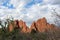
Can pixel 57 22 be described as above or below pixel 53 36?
above

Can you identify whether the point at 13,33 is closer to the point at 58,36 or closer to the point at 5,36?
the point at 5,36

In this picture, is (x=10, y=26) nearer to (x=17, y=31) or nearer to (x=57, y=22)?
(x=17, y=31)

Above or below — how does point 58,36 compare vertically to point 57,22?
below

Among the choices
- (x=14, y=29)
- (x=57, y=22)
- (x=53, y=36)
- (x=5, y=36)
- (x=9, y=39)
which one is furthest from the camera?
(x=14, y=29)

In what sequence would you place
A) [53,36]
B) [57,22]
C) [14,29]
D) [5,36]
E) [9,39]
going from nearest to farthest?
[57,22], [53,36], [9,39], [5,36], [14,29]

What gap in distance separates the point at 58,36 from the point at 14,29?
1249cm

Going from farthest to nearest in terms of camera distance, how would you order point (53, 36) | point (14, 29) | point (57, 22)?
point (14, 29) → point (53, 36) → point (57, 22)

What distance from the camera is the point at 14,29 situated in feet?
62.7

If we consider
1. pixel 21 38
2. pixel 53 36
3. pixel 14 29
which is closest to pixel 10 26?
pixel 14 29

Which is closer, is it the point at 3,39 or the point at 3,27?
the point at 3,39

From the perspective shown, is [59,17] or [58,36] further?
[58,36]

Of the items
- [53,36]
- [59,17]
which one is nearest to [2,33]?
[53,36]

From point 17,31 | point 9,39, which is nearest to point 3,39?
point 9,39

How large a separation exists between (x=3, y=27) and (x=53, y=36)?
41.5 ft
